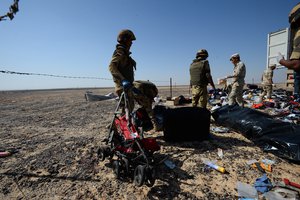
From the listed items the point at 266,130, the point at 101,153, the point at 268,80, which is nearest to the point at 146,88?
the point at 101,153

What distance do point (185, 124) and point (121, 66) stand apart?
1.73 m

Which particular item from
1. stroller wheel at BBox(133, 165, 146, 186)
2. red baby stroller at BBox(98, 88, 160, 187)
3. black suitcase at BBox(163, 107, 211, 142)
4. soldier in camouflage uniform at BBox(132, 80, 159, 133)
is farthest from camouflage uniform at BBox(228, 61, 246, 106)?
stroller wheel at BBox(133, 165, 146, 186)

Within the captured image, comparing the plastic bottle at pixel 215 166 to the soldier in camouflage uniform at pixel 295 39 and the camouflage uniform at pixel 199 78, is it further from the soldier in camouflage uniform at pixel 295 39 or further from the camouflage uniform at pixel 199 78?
the camouflage uniform at pixel 199 78

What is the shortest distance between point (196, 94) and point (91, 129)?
9.76 feet

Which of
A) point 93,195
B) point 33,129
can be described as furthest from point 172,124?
point 33,129

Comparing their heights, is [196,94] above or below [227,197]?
above

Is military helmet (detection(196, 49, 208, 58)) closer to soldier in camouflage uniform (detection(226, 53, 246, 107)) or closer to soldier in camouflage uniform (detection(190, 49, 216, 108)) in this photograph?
soldier in camouflage uniform (detection(190, 49, 216, 108))

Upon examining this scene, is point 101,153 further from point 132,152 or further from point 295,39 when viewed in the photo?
point 295,39

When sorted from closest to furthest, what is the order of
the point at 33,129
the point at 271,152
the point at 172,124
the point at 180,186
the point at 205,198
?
1. the point at 205,198
2. the point at 180,186
3. the point at 271,152
4. the point at 172,124
5. the point at 33,129

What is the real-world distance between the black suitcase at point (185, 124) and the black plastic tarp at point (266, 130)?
0.93 meters

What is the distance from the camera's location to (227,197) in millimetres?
2008

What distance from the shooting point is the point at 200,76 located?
450 cm

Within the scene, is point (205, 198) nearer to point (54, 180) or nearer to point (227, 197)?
point (227, 197)

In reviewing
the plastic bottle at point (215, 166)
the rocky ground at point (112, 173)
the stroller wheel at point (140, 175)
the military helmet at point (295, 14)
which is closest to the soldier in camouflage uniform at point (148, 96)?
the rocky ground at point (112, 173)
